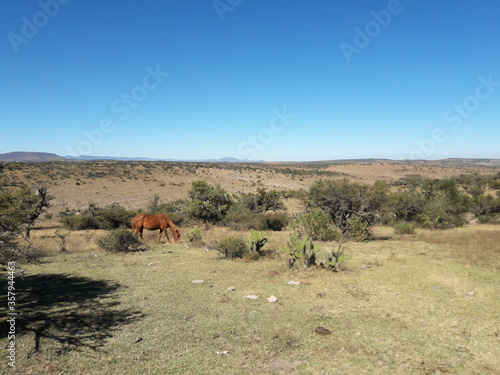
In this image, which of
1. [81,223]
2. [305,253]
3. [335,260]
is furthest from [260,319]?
[81,223]

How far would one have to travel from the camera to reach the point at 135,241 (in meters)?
15.0

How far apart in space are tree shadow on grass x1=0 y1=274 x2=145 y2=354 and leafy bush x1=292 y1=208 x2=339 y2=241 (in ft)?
35.3

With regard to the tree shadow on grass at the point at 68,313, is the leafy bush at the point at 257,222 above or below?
below

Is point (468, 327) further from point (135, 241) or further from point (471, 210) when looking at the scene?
point (471, 210)

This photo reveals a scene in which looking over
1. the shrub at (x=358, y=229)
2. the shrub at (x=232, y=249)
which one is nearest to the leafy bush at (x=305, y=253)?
the shrub at (x=232, y=249)

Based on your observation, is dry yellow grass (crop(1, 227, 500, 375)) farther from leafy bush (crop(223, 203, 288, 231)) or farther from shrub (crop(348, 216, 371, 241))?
leafy bush (crop(223, 203, 288, 231))

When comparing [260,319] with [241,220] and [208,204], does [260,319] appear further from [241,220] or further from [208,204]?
[208,204]

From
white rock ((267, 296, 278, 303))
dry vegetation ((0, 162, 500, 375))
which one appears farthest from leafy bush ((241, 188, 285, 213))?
white rock ((267, 296, 278, 303))

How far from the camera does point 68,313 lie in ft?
24.0

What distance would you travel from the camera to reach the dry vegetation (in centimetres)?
534

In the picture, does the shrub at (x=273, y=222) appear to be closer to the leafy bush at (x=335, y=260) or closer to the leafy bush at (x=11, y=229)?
the leafy bush at (x=335, y=260)

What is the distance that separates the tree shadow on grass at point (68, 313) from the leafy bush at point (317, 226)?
10769 millimetres

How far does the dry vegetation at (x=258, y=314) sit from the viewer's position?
5.34 meters

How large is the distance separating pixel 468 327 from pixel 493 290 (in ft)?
9.39
